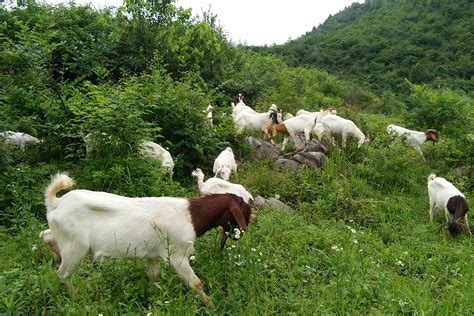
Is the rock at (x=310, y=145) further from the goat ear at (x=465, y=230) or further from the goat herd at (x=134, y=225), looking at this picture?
the goat herd at (x=134, y=225)

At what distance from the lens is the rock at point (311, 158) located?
26.7 ft

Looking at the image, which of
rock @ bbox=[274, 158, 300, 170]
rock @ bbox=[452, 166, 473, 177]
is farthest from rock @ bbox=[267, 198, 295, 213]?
rock @ bbox=[452, 166, 473, 177]

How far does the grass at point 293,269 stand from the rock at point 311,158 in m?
1.11

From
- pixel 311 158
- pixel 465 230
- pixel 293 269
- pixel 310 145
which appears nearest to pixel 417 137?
pixel 310 145

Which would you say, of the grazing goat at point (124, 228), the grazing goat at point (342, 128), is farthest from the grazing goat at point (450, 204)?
the grazing goat at point (124, 228)

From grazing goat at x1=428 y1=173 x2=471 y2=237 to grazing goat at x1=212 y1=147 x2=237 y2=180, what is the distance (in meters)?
3.36

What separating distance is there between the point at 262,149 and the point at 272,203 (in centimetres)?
262

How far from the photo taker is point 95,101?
21.1 ft

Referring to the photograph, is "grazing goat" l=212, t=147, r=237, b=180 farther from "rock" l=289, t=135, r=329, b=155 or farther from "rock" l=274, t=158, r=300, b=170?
"rock" l=289, t=135, r=329, b=155

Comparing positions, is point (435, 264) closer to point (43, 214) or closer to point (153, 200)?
point (153, 200)

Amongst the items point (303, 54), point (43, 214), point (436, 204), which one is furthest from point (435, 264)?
point (303, 54)

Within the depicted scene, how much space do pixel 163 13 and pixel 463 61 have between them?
22.9 metres

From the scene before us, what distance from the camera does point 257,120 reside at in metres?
9.91

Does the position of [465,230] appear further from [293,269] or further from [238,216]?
[238,216]
